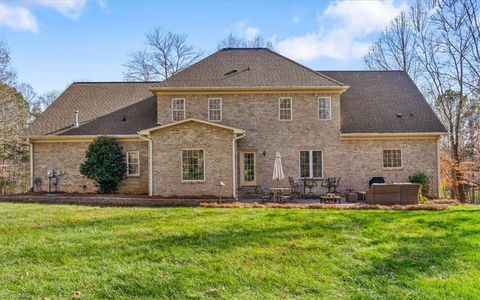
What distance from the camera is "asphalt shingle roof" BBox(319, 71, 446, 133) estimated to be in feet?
64.0

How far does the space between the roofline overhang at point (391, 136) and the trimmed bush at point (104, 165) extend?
11329 millimetres

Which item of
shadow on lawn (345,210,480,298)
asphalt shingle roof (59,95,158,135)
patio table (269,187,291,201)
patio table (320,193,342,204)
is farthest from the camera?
asphalt shingle roof (59,95,158,135)

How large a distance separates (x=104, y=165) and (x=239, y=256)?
13278 mm

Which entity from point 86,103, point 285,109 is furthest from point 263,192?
point 86,103

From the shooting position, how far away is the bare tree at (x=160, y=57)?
3875 cm

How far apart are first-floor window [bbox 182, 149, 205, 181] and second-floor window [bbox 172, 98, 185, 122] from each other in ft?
9.90

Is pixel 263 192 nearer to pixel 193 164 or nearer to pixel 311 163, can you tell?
pixel 311 163

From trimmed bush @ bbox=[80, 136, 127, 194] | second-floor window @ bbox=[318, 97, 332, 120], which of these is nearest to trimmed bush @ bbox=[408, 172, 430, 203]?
second-floor window @ bbox=[318, 97, 332, 120]

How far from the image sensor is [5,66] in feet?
87.6

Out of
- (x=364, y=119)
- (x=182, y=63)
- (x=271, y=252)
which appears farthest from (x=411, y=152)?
(x=182, y=63)

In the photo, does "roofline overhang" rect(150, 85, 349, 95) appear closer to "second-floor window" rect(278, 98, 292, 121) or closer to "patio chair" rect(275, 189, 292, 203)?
"second-floor window" rect(278, 98, 292, 121)

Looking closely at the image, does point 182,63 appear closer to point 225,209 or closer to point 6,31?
point 6,31

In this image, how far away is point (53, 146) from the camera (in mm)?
19859

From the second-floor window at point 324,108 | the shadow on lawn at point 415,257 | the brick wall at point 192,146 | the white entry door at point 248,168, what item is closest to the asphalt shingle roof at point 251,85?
the second-floor window at point 324,108
